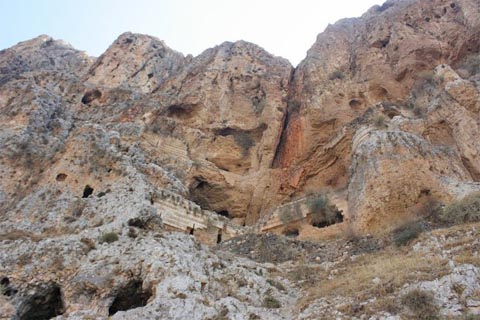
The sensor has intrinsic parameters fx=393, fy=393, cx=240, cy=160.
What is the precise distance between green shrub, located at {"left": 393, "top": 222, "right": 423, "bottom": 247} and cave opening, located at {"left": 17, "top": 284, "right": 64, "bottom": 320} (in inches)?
433

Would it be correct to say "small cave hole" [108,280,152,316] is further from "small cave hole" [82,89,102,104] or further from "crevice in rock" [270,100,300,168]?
"small cave hole" [82,89,102,104]

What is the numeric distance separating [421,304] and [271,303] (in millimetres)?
4507

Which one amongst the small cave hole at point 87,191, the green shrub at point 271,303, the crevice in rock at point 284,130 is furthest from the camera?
the crevice in rock at point 284,130

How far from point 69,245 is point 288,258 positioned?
26.4 feet

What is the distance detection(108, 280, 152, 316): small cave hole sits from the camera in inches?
448

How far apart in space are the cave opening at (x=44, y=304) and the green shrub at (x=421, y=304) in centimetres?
942

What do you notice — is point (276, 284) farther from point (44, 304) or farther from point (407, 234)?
point (44, 304)

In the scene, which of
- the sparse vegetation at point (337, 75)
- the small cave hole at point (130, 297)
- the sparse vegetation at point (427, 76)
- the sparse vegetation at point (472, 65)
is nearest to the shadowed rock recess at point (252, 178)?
the small cave hole at point (130, 297)

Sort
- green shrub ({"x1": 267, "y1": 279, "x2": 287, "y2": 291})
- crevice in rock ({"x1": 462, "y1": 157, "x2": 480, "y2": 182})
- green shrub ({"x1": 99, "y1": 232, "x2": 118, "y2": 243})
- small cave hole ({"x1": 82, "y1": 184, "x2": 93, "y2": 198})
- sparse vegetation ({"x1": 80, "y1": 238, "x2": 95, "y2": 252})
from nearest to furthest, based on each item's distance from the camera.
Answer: green shrub ({"x1": 267, "y1": 279, "x2": 287, "y2": 291})
sparse vegetation ({"x1": 80, "y1": 238, "x2": 95, "y2": 252})
green shrub ({"x1": 99, "y1": 232, "x2": 118, "y2": 243})
small cave hole ({"x1": 82, "y1": 184, "x2": 93, "y2": 198})
crevice in rock ({"x1": 462, "y1": 157, "x2": 480, "y2": 182})

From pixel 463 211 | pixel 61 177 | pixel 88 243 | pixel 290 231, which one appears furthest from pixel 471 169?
pixel 61 177

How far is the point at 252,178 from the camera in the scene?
2908cm

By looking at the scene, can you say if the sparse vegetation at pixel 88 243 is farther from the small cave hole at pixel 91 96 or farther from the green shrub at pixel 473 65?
the green shrub at pixel 473 65

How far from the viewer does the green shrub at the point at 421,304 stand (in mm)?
7953

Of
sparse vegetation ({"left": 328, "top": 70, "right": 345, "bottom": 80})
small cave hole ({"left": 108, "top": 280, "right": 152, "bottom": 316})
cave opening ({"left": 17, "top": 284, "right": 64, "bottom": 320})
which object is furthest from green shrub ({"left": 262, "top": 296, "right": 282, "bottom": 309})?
sparse vegetation ({"left": 328, "top": 70, "right": 345, "bottom": 80})
